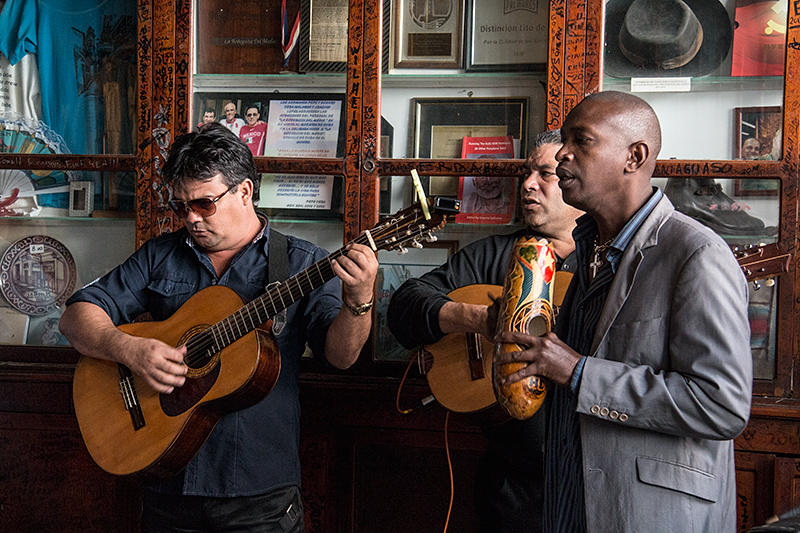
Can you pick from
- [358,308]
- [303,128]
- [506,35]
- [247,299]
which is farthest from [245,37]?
[358,308]

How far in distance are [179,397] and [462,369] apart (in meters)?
0.87

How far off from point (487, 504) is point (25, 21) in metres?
2.73

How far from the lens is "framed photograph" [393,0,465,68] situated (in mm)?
2664

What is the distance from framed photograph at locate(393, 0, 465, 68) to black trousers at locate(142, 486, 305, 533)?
1719 mm

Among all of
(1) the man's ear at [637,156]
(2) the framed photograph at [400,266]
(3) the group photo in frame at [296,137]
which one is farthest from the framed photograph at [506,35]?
(1) the man's ear at [637,156]

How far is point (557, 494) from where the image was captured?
152 centimetres

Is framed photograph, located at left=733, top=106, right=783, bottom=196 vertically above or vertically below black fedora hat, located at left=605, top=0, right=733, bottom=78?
below

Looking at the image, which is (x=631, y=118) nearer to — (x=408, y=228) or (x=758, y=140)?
(x=408, y=228)

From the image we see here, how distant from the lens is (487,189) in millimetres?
2617

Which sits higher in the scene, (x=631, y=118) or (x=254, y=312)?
(x=631, y=118)

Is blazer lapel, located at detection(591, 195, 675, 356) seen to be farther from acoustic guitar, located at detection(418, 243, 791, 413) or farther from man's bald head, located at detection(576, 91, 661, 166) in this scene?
acoustic guitar, located at detection(418, 243, 791, 413)

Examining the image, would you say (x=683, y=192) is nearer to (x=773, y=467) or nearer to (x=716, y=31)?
(x=716, y=31)

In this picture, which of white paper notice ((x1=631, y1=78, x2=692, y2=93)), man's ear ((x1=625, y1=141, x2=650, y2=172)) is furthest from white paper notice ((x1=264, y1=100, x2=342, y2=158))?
man's ear ((x1=625, y1=141, x2=650, y2=172))

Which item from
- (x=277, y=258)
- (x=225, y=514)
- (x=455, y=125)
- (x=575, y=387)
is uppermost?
(x=455, y=125)
